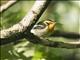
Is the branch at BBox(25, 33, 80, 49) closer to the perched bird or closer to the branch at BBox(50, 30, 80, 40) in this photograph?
the perched bird

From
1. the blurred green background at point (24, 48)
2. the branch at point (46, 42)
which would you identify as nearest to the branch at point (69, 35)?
the blurred green background at point (24, 48)

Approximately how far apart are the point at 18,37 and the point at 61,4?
598 mm

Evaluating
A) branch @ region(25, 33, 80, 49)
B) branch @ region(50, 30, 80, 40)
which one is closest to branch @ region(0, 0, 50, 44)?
branch @ region(25, 33, 80, 49)

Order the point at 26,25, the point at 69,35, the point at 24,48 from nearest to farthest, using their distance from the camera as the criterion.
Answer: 1. the point at 26,25
2. the point at 24,48
3. the point at 69,35

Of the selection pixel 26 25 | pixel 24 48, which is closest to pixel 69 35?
pixel 24 48

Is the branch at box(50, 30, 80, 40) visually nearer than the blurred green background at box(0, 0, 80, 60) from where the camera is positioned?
No

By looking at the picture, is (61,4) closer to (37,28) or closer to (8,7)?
(8,7)

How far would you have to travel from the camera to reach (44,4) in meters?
0.50

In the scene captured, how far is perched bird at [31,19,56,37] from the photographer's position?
21.4 inches

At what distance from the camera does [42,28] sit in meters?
0.55

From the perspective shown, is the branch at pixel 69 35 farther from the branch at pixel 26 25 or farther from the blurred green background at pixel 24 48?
the branch at pixel 26 25

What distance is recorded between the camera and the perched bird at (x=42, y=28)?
0.54 m

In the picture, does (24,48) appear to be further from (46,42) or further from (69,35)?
(69,35)

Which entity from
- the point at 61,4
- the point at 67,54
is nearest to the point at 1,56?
the point at 67,54
